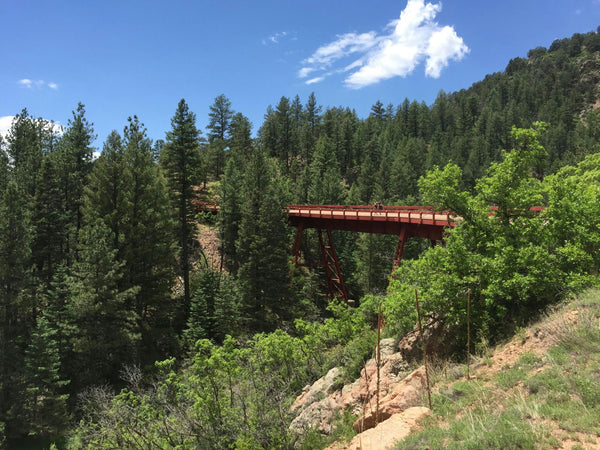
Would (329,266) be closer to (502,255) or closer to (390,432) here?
(502,255)

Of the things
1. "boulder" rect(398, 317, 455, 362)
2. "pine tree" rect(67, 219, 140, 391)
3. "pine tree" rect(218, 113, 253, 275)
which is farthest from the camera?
"pine tree" rect(218, 113, 253, 275)

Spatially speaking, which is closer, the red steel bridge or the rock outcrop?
the rock outcrop

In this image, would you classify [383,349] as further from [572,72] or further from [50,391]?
[572,72]

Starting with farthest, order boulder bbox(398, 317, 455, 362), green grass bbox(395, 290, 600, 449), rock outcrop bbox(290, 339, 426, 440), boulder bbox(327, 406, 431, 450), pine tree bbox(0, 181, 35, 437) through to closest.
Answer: pine tree bbox(0, 181, 35, 437), boulder bbox(398, 317, 455, 362), rock outcrop bbox(290, 339, 426, 440), boulder bbox(327, 406, 431, 450), green grass bbox(395, 290, 600, 449)

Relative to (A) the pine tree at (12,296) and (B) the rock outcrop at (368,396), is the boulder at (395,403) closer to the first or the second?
(B) the rock outcrop at (368,396)

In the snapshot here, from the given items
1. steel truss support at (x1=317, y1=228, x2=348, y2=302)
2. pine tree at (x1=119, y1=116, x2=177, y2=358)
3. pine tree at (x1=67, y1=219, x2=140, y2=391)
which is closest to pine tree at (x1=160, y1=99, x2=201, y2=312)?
pine tree at (x1=119, y1=116, x2=177, y2=358)

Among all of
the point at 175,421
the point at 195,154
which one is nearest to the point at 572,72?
the point at 195,154

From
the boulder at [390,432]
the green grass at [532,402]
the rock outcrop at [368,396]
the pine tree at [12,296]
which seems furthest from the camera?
the pine tree at [12,296]

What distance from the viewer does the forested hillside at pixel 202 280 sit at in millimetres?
9125

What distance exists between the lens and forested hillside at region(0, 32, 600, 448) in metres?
9.12

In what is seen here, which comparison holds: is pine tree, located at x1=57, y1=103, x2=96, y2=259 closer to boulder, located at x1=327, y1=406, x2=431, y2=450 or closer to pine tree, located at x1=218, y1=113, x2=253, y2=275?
pine tree, located at x1=218, y1=113, x2=253, y2=275

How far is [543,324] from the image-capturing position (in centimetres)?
790

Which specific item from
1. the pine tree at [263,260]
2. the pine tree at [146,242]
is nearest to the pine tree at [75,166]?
the pine tree at [146,242]

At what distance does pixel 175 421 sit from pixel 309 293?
23.4m
